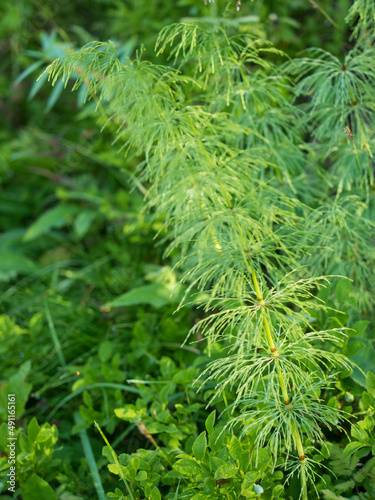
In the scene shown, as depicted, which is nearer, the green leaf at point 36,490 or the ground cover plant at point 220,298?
the ground cover plant at point 220,298

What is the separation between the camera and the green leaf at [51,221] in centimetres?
288

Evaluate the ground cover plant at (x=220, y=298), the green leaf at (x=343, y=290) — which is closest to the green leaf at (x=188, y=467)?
the ground cover plant at (x=220, y=298)

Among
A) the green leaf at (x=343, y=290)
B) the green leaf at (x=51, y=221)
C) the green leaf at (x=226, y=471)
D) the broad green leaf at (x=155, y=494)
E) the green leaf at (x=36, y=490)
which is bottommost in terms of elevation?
the green leaf at (x=36, y=490)

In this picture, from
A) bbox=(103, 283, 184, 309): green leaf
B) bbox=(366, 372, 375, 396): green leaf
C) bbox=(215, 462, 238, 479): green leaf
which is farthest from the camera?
bbox=(103, 283, 184, 309): green leaf

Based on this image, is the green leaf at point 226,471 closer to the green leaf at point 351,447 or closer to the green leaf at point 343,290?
the green leaf at point 351,447

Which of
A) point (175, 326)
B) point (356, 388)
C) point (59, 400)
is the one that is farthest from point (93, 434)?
point (356, 388)

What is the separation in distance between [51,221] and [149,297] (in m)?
1.29

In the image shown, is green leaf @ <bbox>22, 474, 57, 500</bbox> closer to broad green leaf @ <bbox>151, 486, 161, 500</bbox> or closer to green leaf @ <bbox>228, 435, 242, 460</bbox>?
broad green leaf @ <bbox>151, 486, 161, 500</bbox>

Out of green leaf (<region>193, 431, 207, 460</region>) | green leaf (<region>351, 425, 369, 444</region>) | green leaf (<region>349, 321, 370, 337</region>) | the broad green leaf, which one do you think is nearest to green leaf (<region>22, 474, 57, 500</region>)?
the broad green leaf

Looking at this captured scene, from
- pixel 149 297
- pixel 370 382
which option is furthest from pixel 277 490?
pixel 149 297

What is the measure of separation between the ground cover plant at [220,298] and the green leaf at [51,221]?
0.23 meters

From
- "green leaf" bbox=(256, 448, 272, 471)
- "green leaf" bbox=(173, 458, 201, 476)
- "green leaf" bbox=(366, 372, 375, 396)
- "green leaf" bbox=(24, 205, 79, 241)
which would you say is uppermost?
"green leaf" bbox=(366, 372, 375, 396)

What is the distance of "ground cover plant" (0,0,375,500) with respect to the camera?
1116 millimetres

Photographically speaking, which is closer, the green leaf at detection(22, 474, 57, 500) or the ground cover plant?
the ground cover plant
